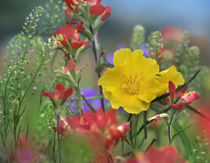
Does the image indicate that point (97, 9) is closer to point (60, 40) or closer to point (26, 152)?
point (60, 40)

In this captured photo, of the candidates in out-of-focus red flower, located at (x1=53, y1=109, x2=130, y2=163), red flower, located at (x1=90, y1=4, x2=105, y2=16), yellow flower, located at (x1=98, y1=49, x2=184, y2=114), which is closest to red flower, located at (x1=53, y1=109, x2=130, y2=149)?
out-of-focus red flower, located at (x1=53, y1=109, x2=130, y2=163)

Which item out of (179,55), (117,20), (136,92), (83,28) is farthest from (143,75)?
(117,20)

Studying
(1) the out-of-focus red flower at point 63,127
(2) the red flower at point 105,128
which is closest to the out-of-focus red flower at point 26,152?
(1) the out-of-focus red flower at point 63,127

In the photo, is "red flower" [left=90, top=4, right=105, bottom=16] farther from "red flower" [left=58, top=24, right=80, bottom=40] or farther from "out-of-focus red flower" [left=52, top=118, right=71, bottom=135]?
"out-of-focus red flower" [left=52, top=118, right=71, bottom=135]

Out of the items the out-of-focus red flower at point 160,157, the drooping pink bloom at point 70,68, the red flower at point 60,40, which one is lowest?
the out-of-focus red flower at point 160,157

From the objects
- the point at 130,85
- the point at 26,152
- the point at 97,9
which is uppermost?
the point at 97,9

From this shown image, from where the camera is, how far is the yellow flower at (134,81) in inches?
19.3

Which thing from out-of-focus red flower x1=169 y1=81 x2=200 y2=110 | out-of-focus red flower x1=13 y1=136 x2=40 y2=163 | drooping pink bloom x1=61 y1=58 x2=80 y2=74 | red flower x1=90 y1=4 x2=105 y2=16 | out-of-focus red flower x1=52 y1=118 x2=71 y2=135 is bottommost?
out-of-focus red flower x1=13 y1=136 x2=40 y2=163

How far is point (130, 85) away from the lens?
0.51 m

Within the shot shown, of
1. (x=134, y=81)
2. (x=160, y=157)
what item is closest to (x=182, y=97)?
(x=134, y=81)

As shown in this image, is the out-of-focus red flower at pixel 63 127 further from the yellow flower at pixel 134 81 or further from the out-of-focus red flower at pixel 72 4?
the out-of-focus red flower at pixel 72 4

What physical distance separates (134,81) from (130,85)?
1cm

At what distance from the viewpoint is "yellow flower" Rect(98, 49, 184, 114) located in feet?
1.60

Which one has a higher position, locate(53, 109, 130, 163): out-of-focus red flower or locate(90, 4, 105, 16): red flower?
locate(90, 4, 105, 16): red flower
